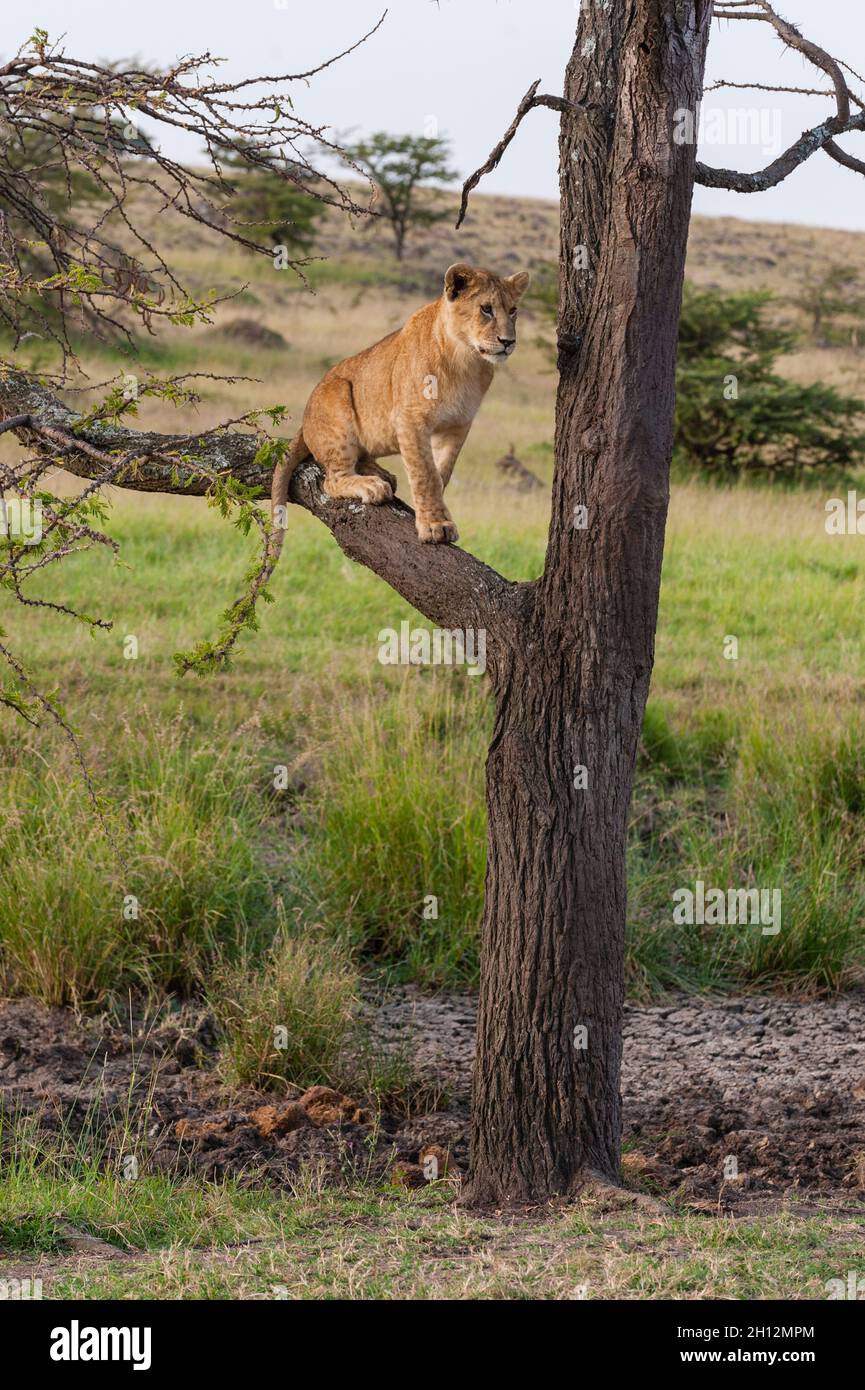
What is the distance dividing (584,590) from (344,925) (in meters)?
3.16

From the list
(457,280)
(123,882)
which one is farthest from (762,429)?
(457,280)

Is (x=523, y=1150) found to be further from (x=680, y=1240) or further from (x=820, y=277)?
(x=820, y=277)

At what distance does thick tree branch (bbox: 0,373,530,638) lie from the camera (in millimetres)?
5020

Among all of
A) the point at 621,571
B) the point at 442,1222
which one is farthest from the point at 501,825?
the point at 442,1222

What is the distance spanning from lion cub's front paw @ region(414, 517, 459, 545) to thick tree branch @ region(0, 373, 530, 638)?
0.03 meters

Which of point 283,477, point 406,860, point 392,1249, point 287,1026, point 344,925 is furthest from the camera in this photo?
point 406,860

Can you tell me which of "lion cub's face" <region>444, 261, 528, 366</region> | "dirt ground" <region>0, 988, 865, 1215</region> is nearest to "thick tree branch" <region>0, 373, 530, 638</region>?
"lion cub's face" <region>444, 261, 528, 366</region>

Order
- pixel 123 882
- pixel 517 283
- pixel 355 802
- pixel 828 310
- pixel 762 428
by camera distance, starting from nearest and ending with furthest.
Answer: pixel 517 283 < pixel 123 882 < pixel 355 802 < pixel 762 428 < pixel 828 310

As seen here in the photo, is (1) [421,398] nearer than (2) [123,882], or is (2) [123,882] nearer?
(1) [421,398]

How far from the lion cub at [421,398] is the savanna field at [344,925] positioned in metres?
1.38

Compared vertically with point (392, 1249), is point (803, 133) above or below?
above

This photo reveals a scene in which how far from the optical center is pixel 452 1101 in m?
6.44

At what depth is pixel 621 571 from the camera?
4.86 m

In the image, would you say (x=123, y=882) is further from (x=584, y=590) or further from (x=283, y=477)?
(x=584, y=590)
